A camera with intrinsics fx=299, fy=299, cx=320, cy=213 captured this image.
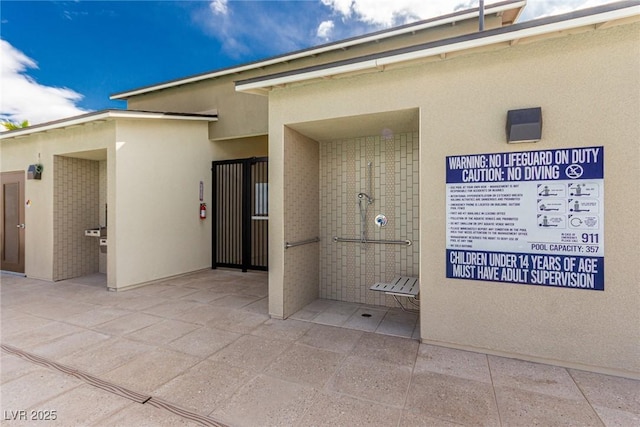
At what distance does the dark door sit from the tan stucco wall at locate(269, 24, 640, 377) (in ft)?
26.1

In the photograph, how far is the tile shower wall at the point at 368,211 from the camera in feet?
14.5

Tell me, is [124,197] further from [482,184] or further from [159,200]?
[482,184]

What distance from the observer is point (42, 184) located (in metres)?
6.46

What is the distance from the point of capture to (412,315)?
13.8 ft

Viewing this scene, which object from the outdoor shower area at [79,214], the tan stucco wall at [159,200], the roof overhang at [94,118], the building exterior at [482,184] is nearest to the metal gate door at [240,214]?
the tan stucco wall at [159,200]

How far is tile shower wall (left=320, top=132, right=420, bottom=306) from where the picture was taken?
4430mm

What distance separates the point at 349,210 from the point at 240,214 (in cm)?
344

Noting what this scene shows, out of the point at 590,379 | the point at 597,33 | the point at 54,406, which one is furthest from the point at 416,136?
the point at 54,406

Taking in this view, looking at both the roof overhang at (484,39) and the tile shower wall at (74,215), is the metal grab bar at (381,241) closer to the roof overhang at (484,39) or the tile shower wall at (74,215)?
the roof overhang at (484,39)

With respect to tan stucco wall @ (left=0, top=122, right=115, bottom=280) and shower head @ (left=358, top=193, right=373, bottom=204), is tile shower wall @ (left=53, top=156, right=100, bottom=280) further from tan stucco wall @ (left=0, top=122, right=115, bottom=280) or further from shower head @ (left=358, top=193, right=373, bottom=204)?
shower head @ (left=358, top=193, right=373, bottom=204)

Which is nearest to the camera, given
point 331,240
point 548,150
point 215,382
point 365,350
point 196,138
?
point 215,382

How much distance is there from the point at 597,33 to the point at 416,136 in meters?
2.06

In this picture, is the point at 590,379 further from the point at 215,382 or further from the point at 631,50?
the point at 215,382

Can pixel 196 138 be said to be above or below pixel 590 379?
above
